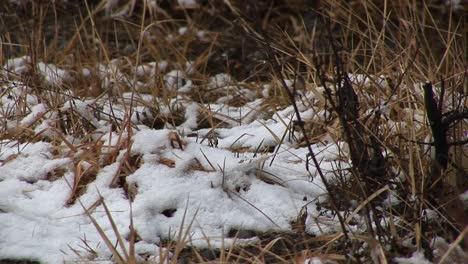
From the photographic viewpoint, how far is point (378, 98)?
2725 millimetres

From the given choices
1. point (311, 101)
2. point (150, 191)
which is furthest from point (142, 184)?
point (311, 101)

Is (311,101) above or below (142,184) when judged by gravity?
above

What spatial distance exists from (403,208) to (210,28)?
242 centimetres

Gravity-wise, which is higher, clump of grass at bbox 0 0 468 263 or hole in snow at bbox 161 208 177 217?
clump of grass at bbox 0 0 468 263

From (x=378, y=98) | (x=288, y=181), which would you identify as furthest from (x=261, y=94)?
(x=288, y=181)

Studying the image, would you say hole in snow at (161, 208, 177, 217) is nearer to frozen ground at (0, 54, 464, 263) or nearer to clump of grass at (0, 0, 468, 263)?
frozen ground at (0, 54, 464, 263)

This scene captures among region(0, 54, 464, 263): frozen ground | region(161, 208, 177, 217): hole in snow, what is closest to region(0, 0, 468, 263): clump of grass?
region(0, 54, 464, 263): frozen ground

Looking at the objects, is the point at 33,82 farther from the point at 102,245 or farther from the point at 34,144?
the point at 102,245

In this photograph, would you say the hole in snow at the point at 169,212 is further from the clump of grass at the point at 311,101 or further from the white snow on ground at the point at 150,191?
the clump of grass at the point at 311,101

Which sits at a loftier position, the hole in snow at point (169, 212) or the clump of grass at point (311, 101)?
the clump of grass at point (311, 101)

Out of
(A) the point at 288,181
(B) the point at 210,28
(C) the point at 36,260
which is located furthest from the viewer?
(B) the point at 210,28

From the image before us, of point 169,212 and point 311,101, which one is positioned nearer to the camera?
point 169,212

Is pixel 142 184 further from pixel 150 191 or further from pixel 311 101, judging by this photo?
pixel 311 101

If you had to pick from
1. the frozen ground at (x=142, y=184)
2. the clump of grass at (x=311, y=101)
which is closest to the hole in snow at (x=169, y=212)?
the frozen ground at (x=142, y=184)
